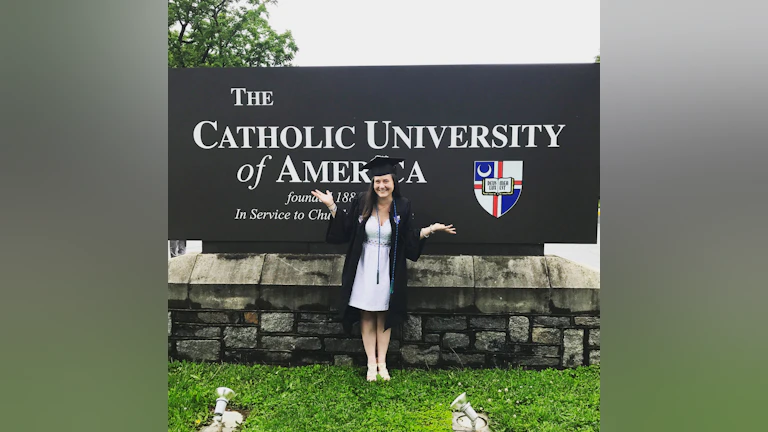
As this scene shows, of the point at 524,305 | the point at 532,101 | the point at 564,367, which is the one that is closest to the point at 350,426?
the point at 524,305

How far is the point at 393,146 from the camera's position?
11.7ft

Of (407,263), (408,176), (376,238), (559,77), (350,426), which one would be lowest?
(350,426)

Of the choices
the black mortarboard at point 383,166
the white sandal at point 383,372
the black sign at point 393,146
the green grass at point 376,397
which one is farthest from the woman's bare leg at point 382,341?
the black mortarboard at point 383,166

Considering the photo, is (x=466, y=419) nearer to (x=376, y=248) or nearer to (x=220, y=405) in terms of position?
(x=376, y=248)

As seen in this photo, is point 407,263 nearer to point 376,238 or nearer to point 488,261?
point 376,238

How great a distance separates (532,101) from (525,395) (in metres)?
2.42

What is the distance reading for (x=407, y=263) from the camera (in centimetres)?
355

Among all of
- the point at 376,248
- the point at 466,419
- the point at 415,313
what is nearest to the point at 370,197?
the point at 376,248

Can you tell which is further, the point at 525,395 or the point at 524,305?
the point at 524,305

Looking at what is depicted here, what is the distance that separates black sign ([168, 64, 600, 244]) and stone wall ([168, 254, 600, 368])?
0.92 ft

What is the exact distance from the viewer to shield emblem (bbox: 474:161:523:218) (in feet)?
11.5

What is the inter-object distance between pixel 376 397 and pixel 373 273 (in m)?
0.95

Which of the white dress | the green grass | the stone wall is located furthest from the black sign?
the green grass

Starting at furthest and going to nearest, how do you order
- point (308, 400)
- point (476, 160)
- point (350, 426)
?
point (476, 160) < point (308, 400) < point (350, 426)
